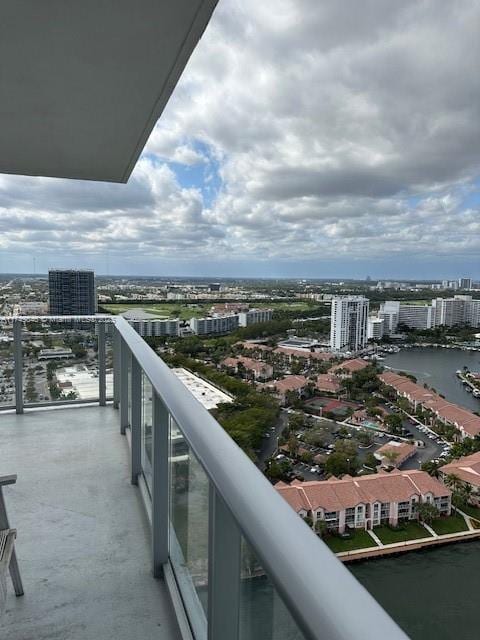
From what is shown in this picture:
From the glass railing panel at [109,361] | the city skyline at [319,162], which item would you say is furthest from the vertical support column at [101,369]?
the city skyline at [319,162]

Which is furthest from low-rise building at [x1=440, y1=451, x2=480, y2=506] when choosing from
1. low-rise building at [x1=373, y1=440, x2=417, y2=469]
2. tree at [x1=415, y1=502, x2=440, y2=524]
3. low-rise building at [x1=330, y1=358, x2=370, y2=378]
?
low-rise building at [x1=330, y1=358, x2=370, y2=378]

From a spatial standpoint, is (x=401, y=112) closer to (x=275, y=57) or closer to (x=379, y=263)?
(x=275, y=57)

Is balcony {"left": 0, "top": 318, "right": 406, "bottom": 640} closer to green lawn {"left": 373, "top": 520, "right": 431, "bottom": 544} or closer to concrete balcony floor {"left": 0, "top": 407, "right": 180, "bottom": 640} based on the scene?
concrete balcony floor {"left": 0, "top": 407, "right": 180, "bottom": 640}

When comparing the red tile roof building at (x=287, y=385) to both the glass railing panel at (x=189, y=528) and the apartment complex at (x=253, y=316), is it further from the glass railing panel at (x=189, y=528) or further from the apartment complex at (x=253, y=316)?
the glass railing panel at (x=189, y=528)

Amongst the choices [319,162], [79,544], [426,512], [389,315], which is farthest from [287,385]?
[319,162]

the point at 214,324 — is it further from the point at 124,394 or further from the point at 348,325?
the point at 124,394
